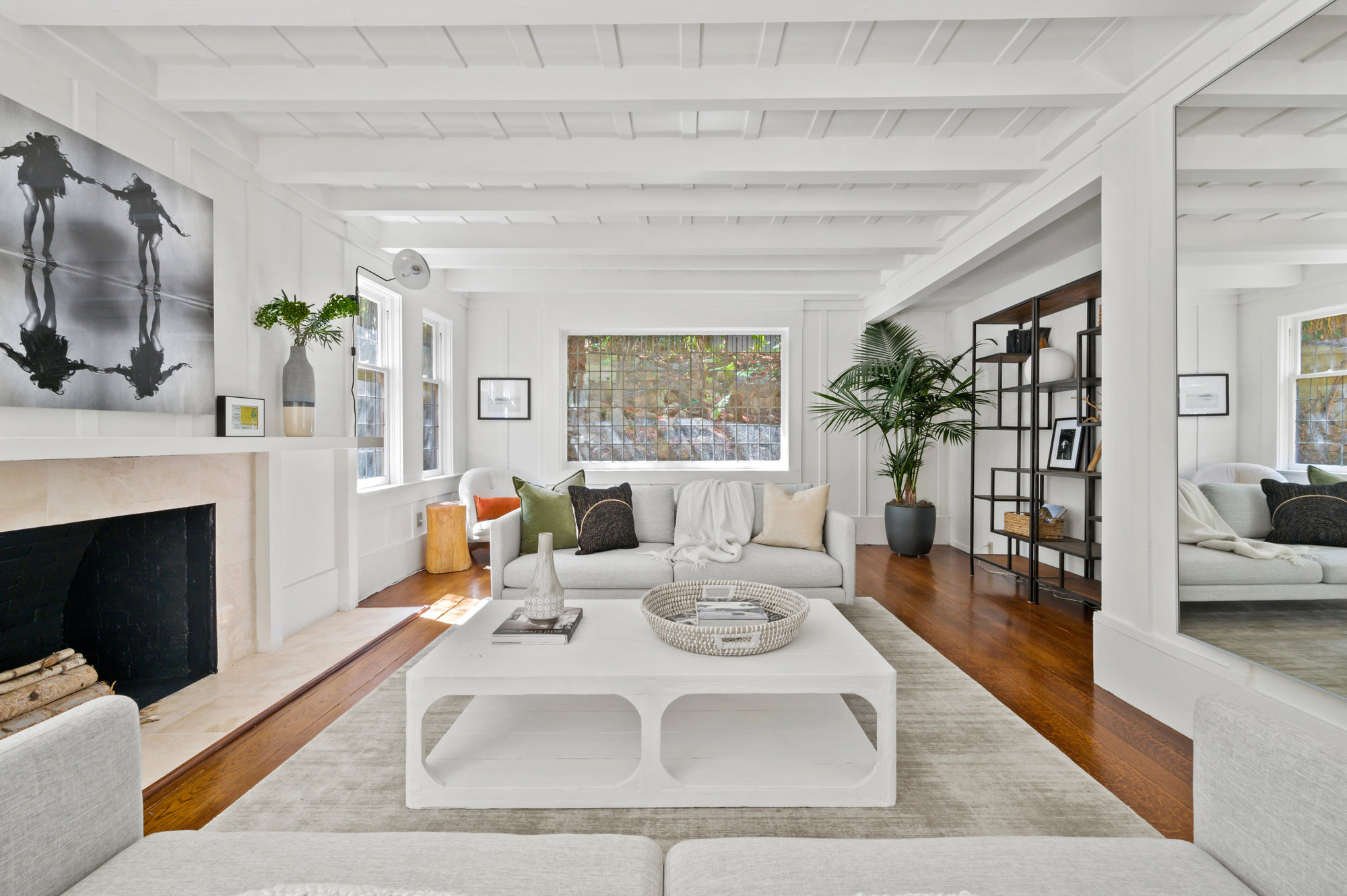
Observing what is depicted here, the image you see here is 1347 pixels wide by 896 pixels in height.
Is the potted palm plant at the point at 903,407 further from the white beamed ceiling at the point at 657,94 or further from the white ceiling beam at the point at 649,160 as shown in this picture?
the white ceiling beam at the point at 649,160

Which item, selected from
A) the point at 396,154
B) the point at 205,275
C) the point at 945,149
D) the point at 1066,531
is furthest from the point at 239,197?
the point at 1066,531

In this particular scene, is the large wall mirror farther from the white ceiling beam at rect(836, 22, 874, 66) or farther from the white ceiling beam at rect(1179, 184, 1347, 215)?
the white ceiling beam at rect(836, 22, 874, 66)

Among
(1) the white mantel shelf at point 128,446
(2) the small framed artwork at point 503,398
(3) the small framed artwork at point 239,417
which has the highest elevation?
(2) the small framed artwork at point 503,398

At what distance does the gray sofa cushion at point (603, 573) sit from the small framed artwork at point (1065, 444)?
2620 millimetres

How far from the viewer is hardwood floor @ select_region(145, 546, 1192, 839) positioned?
5.89ft

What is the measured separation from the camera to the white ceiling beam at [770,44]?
207 centimetres

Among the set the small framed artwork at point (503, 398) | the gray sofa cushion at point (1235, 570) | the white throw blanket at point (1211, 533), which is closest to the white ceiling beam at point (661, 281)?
the small framed artwork at point (503, 398)

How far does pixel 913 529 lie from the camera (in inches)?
202

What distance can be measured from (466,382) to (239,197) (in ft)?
9.66

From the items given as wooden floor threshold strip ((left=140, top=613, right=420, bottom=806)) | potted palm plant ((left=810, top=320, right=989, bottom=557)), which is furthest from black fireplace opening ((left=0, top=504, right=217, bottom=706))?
potted palm plant ((left=810, top=320, right=989, bottom=557))

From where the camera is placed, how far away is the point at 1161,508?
7.34ft

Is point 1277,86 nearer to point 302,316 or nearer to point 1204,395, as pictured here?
point 1204,395

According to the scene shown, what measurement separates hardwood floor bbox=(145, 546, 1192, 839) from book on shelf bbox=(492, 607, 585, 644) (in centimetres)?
80

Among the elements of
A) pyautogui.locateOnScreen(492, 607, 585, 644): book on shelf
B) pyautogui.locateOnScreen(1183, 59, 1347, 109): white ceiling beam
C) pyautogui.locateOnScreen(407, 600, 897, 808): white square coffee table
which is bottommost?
pyautogui.locateOnScreen(407, 600, 897, 808): white square coffee table
